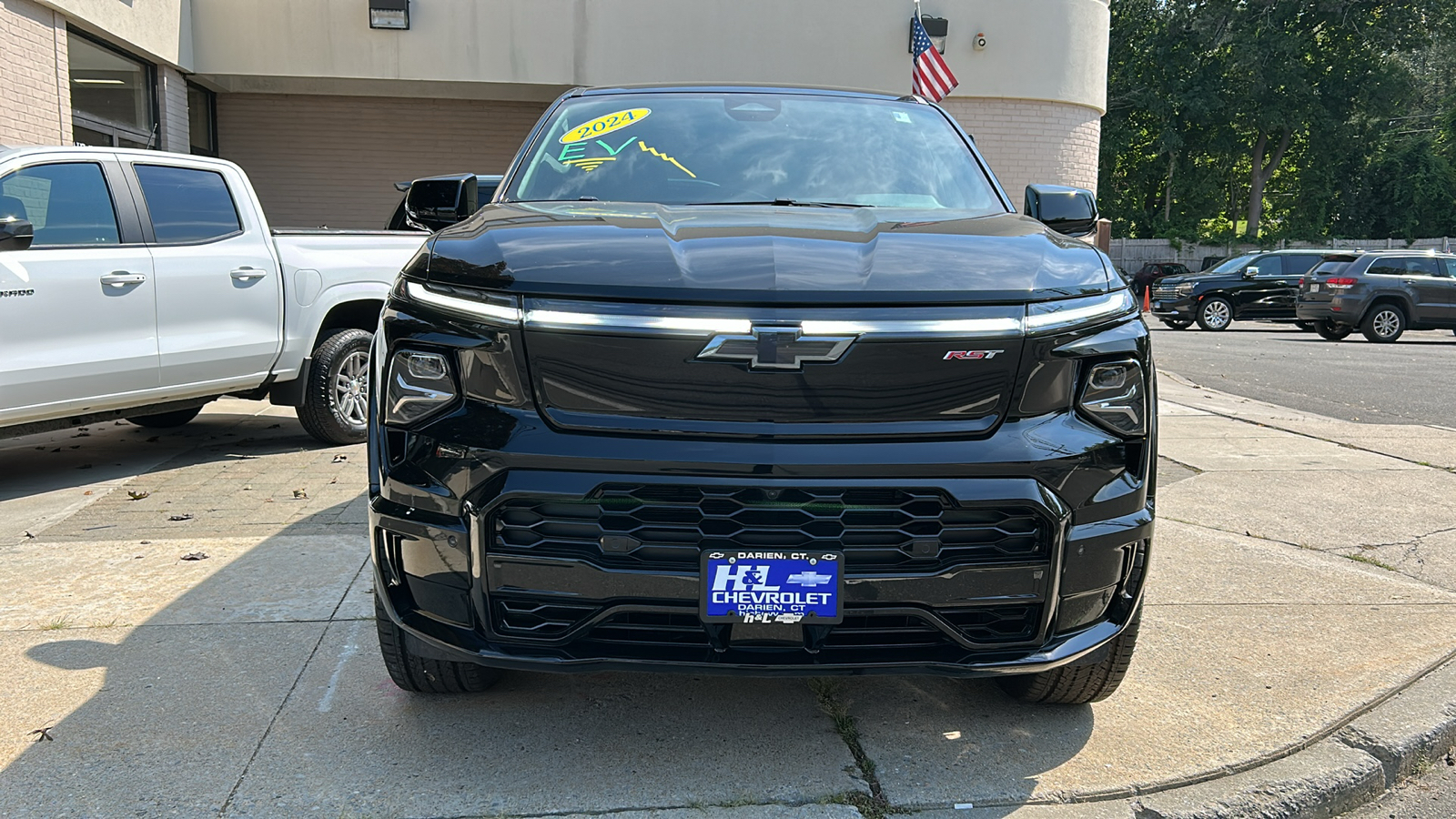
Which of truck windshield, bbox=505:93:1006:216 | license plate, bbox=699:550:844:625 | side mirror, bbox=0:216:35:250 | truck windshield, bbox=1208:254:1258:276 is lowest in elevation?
license plate, bbox=699:550:844:625

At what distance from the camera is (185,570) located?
13.8ft

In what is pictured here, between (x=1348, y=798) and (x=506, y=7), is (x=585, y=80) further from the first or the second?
(x=1348, y=798)

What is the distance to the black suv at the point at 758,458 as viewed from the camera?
2.31 meters

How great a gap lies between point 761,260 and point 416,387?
2.70ft

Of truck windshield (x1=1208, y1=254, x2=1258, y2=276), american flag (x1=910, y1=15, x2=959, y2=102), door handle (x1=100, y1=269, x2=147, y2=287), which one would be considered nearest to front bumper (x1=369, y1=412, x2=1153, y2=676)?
door handle (x1=100, y1=269, x2=147, y2=287)

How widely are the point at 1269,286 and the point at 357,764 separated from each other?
2269 cm

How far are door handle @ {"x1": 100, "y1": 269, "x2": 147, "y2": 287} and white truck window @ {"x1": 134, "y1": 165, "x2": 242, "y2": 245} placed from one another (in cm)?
30

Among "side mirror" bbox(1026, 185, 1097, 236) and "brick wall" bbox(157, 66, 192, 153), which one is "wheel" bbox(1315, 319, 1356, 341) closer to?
"side mirror" bbox(1026, 185, 1097, 236)

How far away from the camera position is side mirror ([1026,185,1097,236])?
147 inches

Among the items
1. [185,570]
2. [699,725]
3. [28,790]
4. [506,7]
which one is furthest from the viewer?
[506,7]

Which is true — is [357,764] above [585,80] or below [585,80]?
below

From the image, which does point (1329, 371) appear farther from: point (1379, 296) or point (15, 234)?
point (15, 234)

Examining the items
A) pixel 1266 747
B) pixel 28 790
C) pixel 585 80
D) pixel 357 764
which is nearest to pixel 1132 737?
pixel 1266 747

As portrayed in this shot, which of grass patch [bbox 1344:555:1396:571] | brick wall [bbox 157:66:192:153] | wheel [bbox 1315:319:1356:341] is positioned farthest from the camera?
wheel [bbox 1315:319:1356:341]
